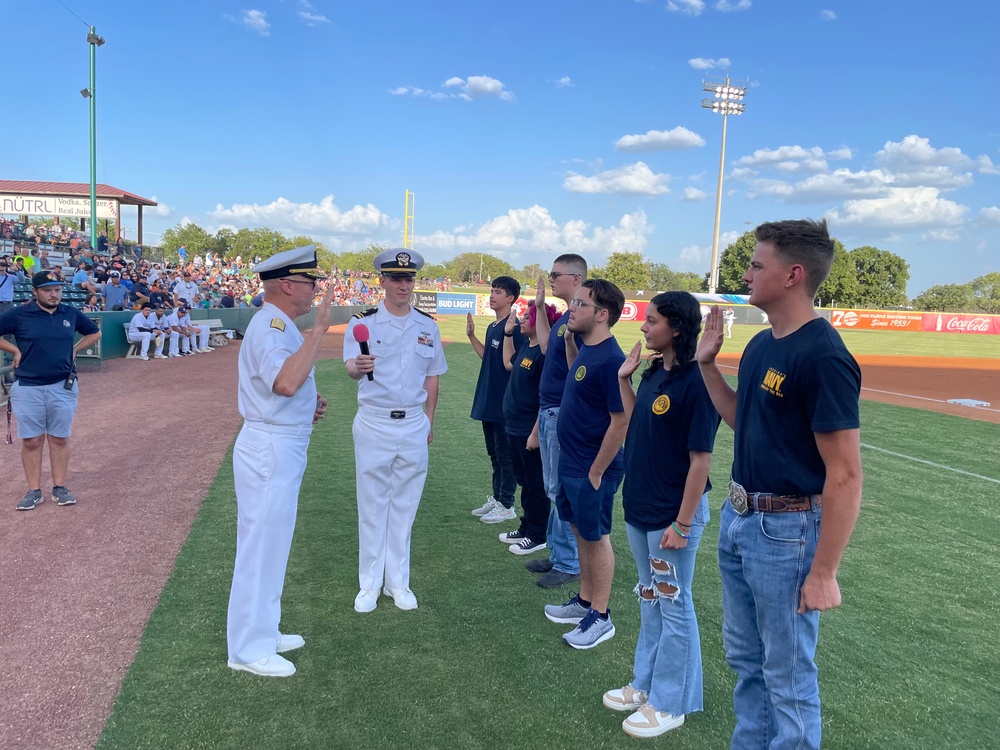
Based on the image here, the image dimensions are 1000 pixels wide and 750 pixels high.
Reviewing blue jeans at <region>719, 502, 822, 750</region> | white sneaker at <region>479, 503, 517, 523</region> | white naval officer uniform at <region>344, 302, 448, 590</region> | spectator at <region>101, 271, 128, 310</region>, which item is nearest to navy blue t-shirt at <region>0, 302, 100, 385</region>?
white naval officer uniform at <region>344, 302, 448, 590</region>

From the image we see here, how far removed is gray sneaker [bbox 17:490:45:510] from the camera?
19.7ft

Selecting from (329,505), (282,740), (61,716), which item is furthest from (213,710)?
(329,505)

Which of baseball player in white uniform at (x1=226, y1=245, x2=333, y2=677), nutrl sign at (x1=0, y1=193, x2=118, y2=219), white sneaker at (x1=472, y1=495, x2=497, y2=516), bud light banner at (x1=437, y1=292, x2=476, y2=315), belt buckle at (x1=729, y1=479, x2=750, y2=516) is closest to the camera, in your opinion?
belt buckle at (x1=729, y1=479, x2=750, y2=516)

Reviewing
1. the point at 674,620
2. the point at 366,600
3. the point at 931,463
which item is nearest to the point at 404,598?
the point at 366,600

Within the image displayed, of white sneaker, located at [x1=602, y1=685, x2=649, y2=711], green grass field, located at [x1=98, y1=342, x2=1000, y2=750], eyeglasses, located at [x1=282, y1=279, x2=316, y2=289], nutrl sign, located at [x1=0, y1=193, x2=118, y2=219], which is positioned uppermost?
nutrl sign, located at [x1=0, y1=193, x2=118, y2=219]

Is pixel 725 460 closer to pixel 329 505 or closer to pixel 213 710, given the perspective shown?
pixel 329 505

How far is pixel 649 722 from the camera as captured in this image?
10.4ft

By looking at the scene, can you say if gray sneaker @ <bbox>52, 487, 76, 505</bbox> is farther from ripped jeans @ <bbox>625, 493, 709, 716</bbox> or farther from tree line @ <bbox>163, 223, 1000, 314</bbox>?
tree line @ <bbox>163, 223, 1000, 314</bbox>

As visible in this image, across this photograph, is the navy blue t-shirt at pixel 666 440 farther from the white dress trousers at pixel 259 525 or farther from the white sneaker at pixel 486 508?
the white sneaker at pixel 486 508

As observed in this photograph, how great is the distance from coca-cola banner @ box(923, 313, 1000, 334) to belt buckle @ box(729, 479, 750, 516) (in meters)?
54.7

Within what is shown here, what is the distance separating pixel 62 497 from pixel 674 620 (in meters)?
5.85

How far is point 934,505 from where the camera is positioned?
716cm

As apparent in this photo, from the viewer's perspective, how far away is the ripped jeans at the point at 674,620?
3.15 meters

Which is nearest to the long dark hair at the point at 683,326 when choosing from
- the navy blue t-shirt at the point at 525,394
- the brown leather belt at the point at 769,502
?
the brown leather belt at the point at 769,502
